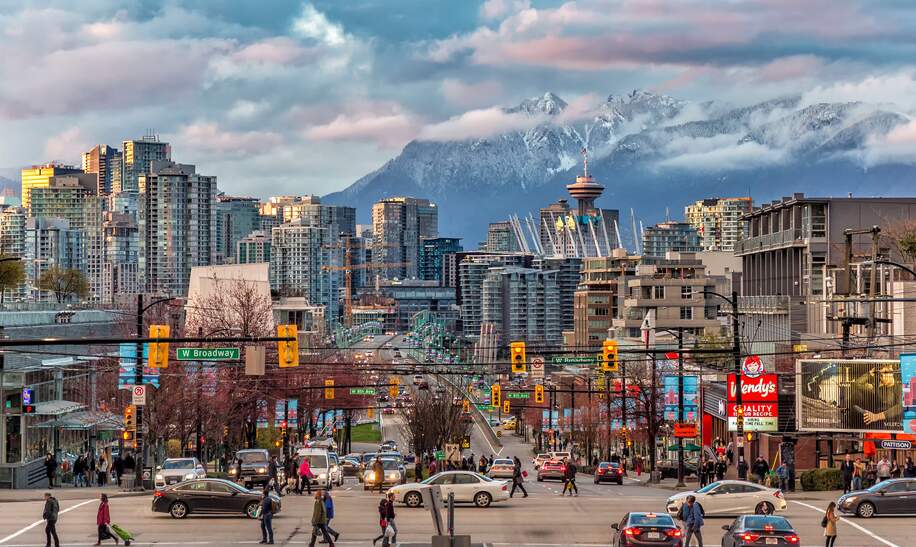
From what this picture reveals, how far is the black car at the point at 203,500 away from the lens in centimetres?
5200

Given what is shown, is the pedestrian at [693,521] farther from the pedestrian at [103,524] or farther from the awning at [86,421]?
the awning at [86,421]

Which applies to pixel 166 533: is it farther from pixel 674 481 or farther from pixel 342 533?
pixel 674 481

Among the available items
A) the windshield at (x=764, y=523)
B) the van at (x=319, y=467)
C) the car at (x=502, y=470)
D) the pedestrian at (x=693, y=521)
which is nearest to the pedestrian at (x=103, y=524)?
the pedestrian at (x=693, y=521)

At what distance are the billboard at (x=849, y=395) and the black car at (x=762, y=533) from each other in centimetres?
2723

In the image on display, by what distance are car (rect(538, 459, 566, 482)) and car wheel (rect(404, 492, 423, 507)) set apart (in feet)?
103

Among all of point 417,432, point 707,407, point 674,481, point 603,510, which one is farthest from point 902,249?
point 603,510

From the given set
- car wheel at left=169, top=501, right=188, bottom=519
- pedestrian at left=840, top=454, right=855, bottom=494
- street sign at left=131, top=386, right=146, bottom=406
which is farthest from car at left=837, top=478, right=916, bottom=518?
street sign at left=131, top=386, right=146, bottom=406

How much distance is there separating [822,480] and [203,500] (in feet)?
99.6

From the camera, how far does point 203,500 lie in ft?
171

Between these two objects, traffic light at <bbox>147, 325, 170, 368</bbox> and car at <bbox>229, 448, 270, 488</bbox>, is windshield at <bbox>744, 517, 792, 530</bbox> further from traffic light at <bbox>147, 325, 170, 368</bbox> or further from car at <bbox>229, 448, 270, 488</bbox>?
car at <bbox>229, 448, 270, 488</bbox>

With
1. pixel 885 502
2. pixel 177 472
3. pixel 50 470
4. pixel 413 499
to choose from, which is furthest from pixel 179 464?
pixel 885 502

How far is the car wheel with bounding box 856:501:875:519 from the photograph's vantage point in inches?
2025

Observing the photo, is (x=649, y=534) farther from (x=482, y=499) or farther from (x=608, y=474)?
(x=608, y=474)

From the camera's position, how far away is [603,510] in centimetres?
5494
